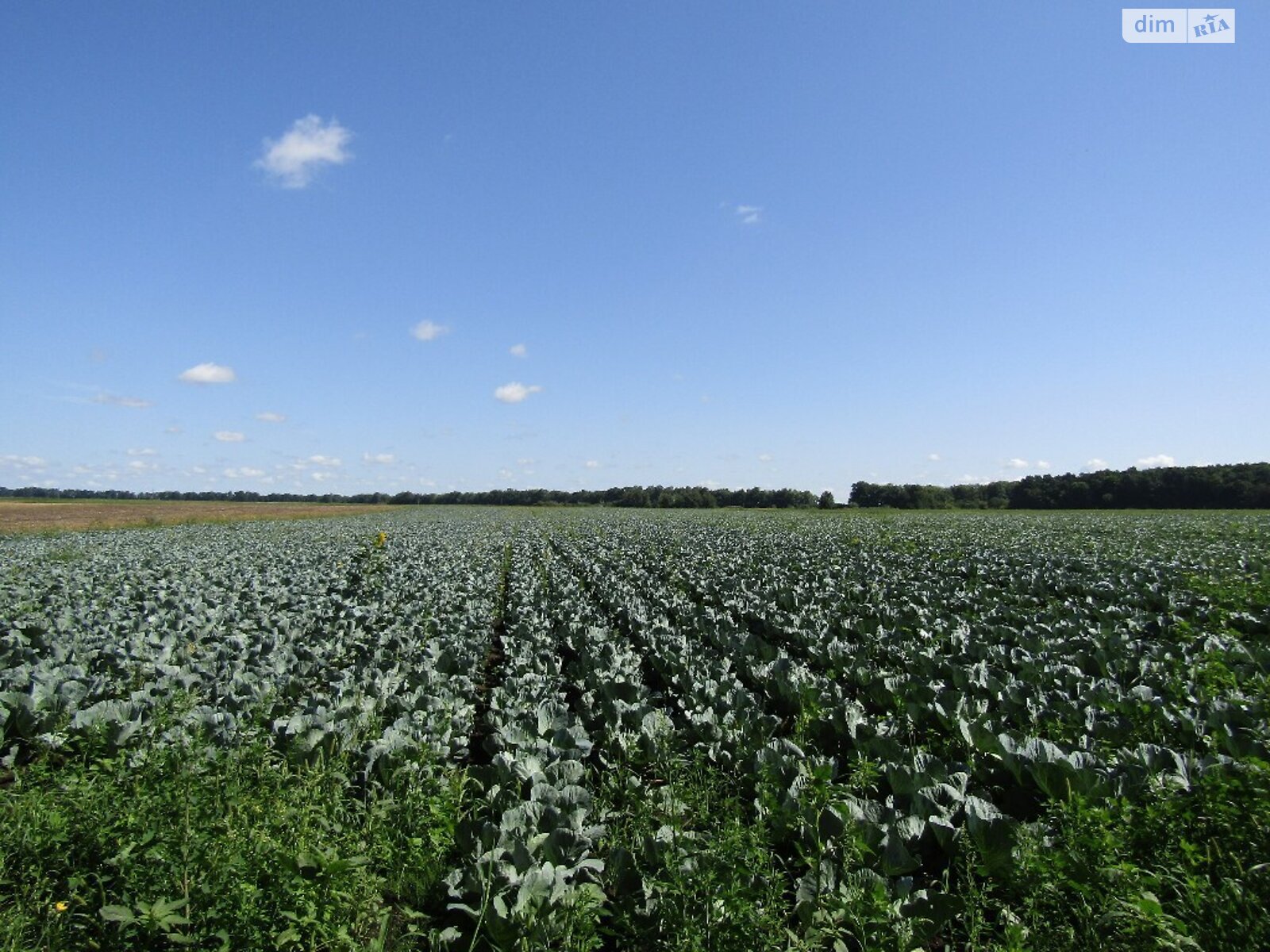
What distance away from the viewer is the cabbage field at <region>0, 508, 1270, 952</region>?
10.0 feet

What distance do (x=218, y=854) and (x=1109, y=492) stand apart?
93.7m

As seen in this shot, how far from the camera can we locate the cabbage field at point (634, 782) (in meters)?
3.05

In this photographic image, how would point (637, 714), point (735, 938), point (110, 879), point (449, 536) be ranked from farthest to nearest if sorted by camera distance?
point (449, 536)
point (637, 714)
point (110, 879)
point (735, 938)

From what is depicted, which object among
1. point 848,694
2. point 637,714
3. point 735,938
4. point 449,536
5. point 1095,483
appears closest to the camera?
point 735,938

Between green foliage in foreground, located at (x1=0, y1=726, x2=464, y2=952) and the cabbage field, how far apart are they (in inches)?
1.1

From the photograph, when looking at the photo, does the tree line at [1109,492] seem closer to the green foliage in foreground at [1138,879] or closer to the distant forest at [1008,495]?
the distant forest at [1008,495]

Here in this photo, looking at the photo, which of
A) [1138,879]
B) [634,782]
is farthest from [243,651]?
[1138,879]

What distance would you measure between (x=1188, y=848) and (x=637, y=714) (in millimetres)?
4029

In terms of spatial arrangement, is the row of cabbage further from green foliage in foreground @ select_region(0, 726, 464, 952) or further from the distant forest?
the distant forest

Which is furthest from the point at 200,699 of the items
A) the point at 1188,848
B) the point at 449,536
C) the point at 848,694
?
the point at 449,536

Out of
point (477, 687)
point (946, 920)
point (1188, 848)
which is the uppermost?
point (1188, 848)

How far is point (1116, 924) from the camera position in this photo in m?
2.93

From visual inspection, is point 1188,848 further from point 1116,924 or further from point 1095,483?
point 1095,483

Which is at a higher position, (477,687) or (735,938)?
(735,938)
